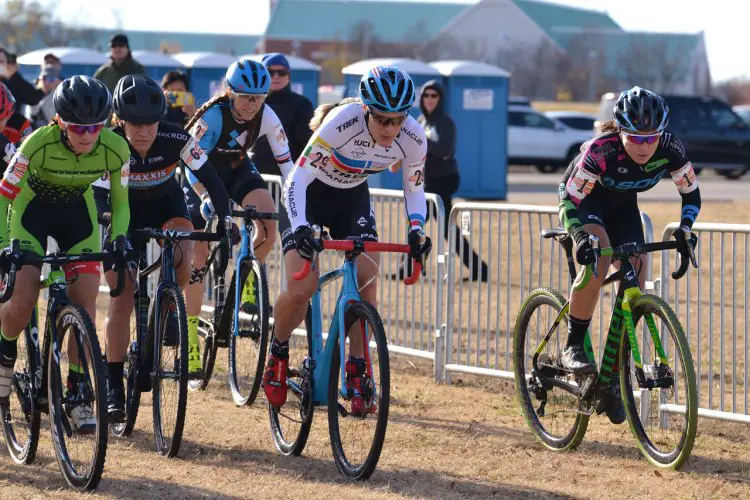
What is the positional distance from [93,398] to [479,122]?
17864 mm

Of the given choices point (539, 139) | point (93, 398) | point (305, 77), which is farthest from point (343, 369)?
point (539, 139)

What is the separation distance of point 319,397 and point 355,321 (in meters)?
0.50

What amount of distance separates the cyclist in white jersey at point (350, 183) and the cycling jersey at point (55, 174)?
84cm

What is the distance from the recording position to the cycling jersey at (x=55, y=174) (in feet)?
20.6

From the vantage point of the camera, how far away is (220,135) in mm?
8500

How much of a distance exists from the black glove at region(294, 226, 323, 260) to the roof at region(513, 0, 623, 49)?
113540 mm

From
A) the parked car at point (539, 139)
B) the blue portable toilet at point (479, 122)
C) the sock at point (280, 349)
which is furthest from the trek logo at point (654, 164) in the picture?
the parked car at point (539, 139)

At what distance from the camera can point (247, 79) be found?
8250 mm

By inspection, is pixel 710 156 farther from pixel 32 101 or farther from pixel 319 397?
pixel 319 397

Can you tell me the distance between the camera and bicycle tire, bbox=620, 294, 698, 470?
632cm

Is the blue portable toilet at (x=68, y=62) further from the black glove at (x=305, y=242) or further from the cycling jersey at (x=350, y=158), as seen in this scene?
the black glove at (x=305, y=242)

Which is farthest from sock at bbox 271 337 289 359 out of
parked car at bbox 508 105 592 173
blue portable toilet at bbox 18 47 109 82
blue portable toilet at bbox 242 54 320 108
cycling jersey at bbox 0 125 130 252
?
parked car at bbox 508 105 592 173

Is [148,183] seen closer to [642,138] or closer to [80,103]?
[80,103]

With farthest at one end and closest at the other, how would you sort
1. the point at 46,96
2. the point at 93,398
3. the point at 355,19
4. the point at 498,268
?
the point at 355,19, the point at 46,96, the point at 498,268, the point at 93,398
